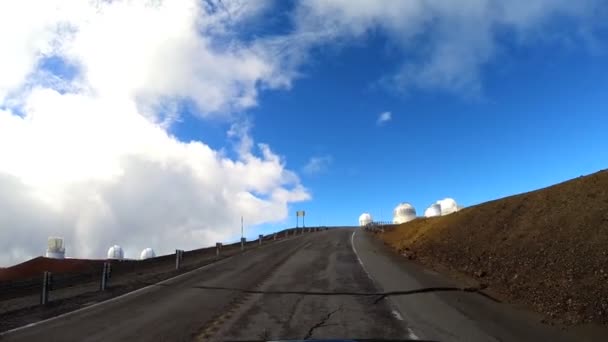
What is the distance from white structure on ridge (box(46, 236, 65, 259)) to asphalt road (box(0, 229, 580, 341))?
36224 millimetres

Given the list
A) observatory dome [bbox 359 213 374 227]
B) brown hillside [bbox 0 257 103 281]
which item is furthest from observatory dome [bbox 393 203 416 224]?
brown hillside [bbox 0 257 103 281]

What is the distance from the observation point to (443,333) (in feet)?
30.0

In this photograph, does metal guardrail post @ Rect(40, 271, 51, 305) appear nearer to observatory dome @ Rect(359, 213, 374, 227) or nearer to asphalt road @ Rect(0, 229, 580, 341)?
asphalt road @ Rect(0, 229, 580, 341)

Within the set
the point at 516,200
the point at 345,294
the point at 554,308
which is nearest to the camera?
the point at 554,308

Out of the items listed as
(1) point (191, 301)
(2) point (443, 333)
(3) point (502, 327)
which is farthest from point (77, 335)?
(3) point (502, 327)

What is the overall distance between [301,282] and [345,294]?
9.97 ft

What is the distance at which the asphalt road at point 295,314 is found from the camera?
30.4 ft

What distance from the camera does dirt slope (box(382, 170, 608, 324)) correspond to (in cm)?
1116

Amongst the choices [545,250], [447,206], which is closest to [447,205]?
[447,206]

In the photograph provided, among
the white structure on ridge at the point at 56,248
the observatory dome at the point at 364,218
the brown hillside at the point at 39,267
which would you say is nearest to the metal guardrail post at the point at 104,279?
the brown hillside at the point at 39,267

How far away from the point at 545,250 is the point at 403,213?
64.2m

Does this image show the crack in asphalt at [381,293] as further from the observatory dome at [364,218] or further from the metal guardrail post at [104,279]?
the observatory dome at [364,218]

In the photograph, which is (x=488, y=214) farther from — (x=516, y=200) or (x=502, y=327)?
(x=502, y=327)

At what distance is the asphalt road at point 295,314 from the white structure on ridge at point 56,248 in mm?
36224
